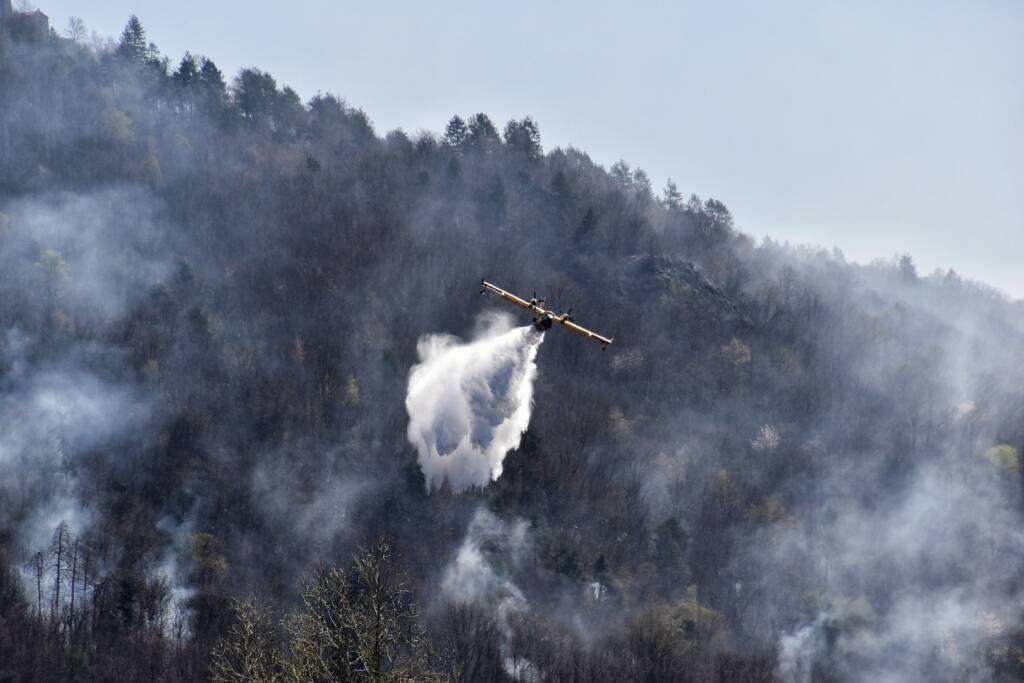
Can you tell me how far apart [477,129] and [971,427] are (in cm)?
8356

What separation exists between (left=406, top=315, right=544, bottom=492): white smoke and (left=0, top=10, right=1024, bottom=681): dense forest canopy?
528 inches

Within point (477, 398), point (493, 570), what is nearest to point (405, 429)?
point (493, 570)

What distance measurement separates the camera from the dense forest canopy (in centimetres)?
10956

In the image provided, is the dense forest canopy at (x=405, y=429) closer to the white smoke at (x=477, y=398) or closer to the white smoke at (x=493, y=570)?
the white smoke at (x=493, y=570)

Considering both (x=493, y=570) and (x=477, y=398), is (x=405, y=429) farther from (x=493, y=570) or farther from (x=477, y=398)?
(x=477, y=398)

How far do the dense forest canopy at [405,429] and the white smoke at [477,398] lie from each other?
1341 cm

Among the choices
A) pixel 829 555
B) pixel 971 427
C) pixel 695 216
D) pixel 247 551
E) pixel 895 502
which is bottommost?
pixel 247 551

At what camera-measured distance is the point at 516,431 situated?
9506 centimetres

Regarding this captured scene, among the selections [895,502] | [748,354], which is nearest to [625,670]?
[895,502]

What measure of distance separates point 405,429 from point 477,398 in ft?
124

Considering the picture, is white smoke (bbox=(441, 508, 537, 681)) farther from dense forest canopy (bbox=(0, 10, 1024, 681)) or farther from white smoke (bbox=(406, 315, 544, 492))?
white smoke (bbox=(406, 315, 544, 492))

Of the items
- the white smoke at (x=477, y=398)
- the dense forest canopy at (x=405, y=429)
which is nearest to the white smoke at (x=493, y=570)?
the dense forest canopy at (x=405, y=429)

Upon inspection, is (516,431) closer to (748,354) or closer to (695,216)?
(748,354)

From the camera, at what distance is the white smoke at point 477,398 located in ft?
301
